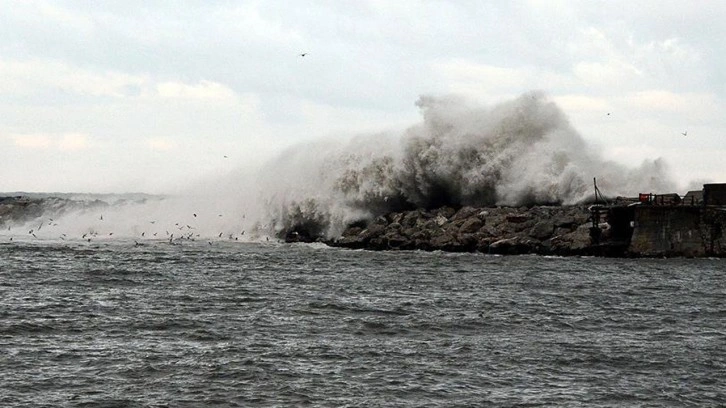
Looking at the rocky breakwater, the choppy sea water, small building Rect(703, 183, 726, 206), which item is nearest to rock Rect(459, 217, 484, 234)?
the rocky breakwater

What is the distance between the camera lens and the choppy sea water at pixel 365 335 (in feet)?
55.2

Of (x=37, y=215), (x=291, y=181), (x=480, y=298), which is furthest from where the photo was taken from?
(x=37, y=215)

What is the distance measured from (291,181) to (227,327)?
1540 inches

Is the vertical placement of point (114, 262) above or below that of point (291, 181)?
below

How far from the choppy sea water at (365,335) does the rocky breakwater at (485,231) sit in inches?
212

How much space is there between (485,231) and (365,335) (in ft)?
82.3

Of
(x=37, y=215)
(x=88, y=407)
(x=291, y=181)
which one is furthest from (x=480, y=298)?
(x=37, y=215)

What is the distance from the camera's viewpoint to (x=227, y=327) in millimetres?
23234

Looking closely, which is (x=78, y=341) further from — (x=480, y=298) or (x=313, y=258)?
(x=313, y=258)

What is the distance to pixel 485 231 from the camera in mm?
46656

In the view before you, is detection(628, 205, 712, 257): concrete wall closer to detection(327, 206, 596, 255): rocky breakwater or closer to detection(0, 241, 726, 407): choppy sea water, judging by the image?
detection(327, 206, 596, 255): rocky breakwater

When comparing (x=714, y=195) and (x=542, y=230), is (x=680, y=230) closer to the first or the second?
(x=714, y=195)

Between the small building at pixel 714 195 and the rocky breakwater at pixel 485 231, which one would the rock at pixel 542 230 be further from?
the small building at pixel 714 195

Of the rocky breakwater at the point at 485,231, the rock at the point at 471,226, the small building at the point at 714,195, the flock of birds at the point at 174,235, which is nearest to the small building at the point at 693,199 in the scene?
the small building at the point at 714,195
